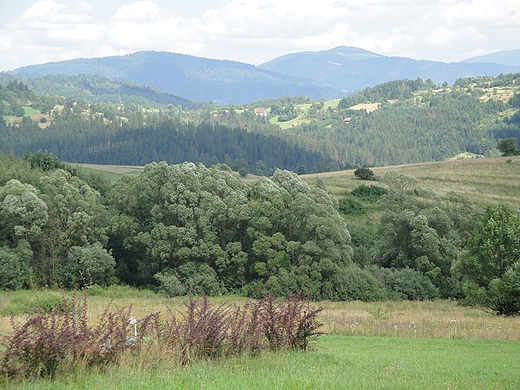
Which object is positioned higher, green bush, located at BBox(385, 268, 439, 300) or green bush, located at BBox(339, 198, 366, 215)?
green bush, located at BBox(339, 198, 366, 215)

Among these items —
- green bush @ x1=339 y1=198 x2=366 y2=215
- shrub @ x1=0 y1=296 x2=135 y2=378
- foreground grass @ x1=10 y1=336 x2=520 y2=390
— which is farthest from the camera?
green bush @ x1=339 y1=198 x2=366 y2=215

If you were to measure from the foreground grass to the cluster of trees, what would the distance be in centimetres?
2910

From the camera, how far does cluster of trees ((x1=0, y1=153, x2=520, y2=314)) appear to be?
4575 cm

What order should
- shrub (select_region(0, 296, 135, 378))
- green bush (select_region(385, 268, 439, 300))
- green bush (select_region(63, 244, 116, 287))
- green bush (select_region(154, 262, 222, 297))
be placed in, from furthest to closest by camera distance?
green bush (select_region(385, 268, 439, 300))
green bush (select_region(63, 244, 116, 287))
green bush (select_region(154, 262, 222, 297))
shrub (select_region(0, 296, 135, 378))

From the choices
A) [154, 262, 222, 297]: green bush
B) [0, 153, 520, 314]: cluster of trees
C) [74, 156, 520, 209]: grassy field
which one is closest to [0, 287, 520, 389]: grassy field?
[154, 262, 222, 297]: green bush

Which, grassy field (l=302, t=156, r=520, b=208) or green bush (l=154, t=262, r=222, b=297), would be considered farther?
grassy field (l=302, t=156, r=520, b=208)

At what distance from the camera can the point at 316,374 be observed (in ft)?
37.8

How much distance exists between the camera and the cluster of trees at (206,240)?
45.8 metres

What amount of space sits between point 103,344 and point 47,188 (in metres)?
40.6

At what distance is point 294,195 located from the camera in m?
50.7

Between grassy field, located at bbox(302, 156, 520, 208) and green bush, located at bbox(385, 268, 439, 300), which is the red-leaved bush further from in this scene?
grassy field, located at bbox(302, 156, 520, 208)

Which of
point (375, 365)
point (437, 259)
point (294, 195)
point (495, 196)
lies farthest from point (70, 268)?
point (495, 196)

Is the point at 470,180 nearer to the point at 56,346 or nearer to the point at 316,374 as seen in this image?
the point at 316,374

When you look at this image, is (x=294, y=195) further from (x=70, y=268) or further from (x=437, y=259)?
(x=70, y=268)
